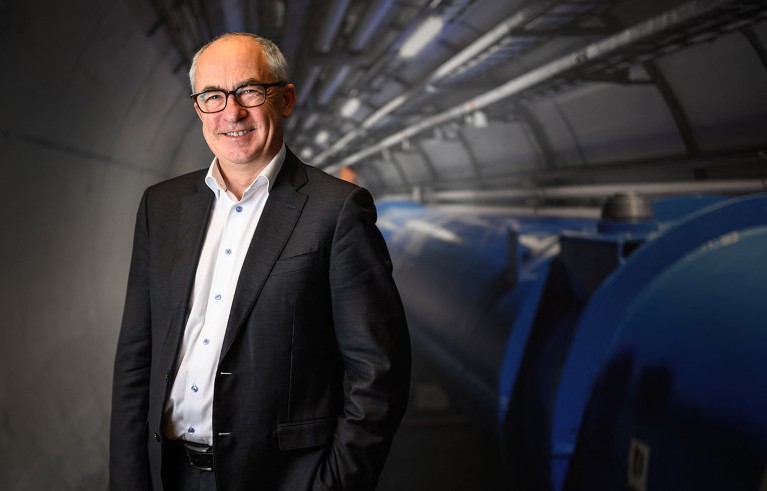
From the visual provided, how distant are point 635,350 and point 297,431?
48.1 inches

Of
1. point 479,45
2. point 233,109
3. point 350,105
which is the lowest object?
point 233,109

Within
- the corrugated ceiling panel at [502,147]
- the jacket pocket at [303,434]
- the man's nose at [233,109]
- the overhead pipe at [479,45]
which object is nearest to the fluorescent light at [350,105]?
the overhead pipe at [479,45]

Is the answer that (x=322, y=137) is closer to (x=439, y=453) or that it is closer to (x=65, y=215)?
(x=439, y=453)

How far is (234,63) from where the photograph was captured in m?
1.32

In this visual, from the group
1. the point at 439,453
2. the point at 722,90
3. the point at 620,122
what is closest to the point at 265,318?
the point at 439,453

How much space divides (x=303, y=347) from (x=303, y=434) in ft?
0.65

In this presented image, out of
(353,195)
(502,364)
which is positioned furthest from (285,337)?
(502,364)

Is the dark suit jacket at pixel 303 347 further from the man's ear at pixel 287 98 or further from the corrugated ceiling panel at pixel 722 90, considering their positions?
the corrugated ceiling panel at pixel 722 90

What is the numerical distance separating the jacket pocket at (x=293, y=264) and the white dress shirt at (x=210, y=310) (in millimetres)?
105

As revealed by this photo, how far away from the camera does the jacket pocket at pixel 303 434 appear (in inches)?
51.1

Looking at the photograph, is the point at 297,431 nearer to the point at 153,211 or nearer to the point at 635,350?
the point at 153,211

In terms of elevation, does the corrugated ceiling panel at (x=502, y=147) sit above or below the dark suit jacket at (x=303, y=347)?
above

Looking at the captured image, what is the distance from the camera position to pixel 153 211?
1.48 m

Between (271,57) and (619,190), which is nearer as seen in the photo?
(271,57)
